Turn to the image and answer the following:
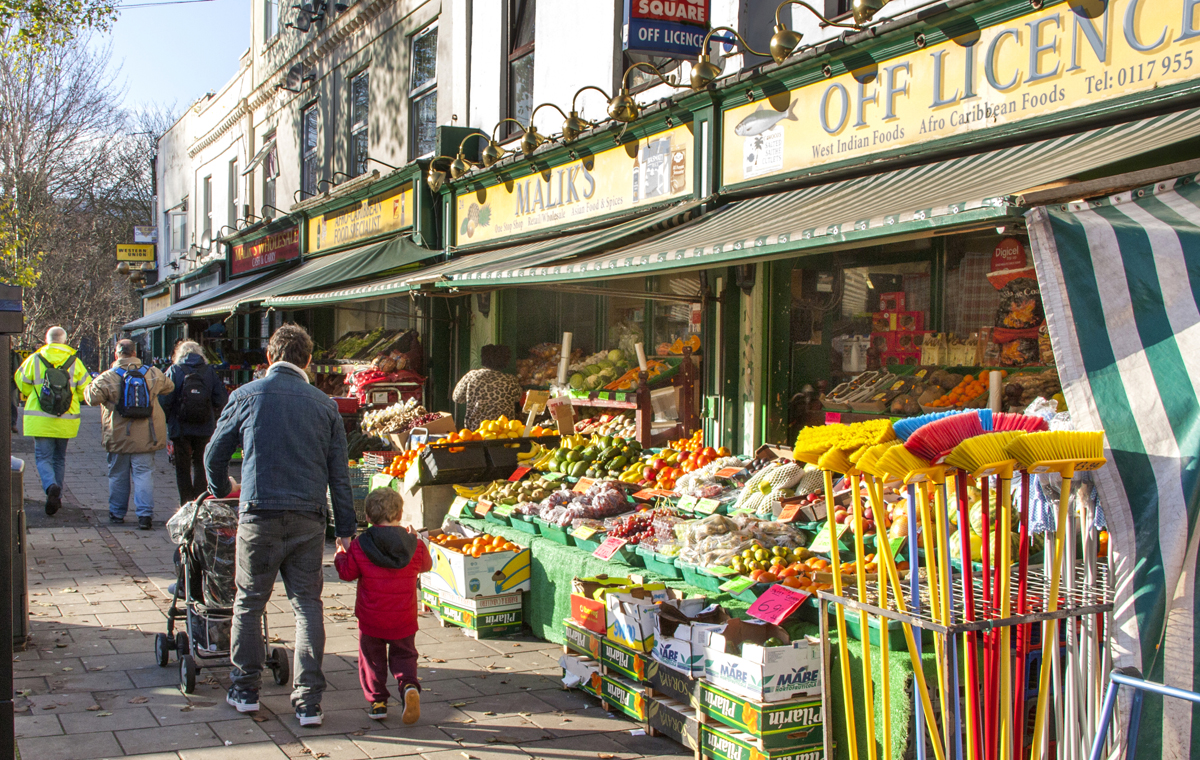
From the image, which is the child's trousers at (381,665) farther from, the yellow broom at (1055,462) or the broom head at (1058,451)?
the broom head at (1058,451)

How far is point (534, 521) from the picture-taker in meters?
6.60

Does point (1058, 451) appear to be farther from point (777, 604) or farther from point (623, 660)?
point (623, 660)

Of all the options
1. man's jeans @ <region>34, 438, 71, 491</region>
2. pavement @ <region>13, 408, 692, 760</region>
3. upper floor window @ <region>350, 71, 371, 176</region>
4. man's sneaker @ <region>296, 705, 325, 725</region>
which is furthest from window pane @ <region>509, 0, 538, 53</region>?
man's sneaker @ <region>296, 705, 325, 725</region>

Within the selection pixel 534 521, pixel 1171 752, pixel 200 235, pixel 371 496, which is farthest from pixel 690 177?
pixel 200 235

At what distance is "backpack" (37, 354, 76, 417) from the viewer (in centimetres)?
983

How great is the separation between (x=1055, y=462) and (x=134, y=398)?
899 cm

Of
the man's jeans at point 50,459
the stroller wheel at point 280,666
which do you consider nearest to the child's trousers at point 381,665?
the stroller wheel at point 280,666

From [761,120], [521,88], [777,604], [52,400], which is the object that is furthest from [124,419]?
[777,604]

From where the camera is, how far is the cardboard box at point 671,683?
437 centimetres

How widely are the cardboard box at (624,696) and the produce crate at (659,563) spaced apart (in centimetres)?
73

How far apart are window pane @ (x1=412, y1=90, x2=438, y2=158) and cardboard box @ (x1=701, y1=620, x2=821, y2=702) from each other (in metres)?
10.4

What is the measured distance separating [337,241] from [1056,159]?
12.2 metres

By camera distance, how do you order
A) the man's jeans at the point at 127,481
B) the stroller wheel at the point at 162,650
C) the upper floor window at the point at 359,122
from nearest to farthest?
the stroller wheel at the point at 162,650 < the man's jeans at the point at 127,481 < the upper floor window at the point at 359,122

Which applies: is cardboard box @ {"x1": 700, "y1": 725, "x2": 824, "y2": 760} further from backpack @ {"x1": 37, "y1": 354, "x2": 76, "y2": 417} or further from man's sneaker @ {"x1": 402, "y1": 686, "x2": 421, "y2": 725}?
backpack @ {"x1": 37, "y1": 354, "x2": 76, "y2": 417}
